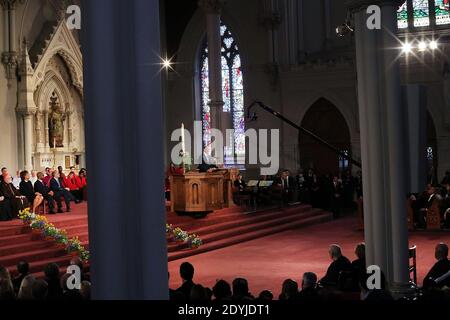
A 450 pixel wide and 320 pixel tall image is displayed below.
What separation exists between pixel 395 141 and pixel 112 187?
11.5 ft

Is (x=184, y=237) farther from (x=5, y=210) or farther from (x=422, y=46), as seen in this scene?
(x=422, y=46)

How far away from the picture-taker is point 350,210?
19.9 metres

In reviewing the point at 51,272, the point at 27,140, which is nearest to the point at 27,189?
the point at 27,140

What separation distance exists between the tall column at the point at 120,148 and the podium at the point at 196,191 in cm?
1090

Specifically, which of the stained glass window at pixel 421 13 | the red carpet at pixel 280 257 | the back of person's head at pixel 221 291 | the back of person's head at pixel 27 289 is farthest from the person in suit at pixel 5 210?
the stained glass window at pixel 421 13

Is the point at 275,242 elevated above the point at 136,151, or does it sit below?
below

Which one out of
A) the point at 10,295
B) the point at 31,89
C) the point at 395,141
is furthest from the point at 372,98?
the point at 31,89

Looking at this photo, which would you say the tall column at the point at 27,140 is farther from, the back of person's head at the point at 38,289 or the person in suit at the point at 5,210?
the back of person's head at the point at 38,289

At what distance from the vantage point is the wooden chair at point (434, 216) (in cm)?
1434

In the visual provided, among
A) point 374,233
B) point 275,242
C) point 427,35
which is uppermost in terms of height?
point 427,35

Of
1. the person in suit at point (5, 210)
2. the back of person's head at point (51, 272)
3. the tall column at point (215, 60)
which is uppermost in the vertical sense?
the tall column at point (215, 60)

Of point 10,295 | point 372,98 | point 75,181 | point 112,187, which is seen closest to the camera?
point 112,187

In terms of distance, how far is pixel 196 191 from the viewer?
1446 cm

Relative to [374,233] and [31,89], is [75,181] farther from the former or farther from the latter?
[374,233]
